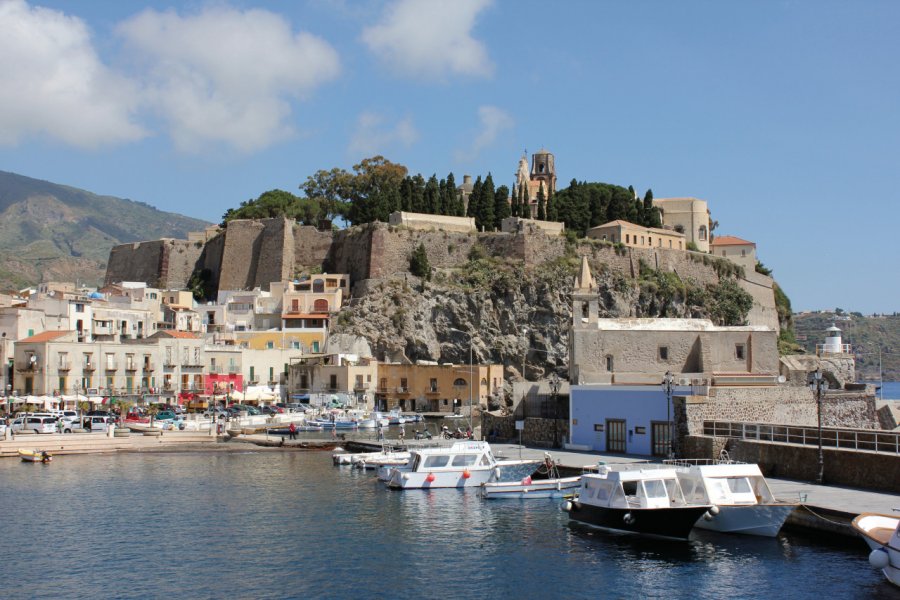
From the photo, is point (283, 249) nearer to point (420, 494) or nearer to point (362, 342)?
point (362, 342)

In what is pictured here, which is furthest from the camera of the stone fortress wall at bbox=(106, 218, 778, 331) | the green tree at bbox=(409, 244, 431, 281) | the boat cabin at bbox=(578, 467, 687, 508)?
the stone fortress wall at bbox=(106, 218, 778, 331)

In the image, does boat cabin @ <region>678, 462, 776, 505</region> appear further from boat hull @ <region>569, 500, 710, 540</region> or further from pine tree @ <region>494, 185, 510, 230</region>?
pine tree @ <region>494, 185, 510, 230</region>

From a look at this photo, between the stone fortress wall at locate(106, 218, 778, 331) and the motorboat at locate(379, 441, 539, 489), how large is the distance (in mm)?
47173

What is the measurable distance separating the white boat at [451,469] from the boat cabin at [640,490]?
8.53 metres

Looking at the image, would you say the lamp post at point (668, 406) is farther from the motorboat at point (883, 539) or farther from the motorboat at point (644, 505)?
the motorboat at point (883, 539)

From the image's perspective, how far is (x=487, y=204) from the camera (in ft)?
293

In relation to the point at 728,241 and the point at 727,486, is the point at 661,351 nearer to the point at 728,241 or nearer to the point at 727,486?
the point at 727,486

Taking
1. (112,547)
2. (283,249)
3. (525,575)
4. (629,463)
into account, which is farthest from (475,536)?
(283,249)

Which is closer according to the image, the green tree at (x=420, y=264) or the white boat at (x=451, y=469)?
the white boat at (x=451, y=469)

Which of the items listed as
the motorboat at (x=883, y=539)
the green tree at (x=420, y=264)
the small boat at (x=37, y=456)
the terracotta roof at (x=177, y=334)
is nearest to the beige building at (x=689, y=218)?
the green tree at (x=420, y=264)

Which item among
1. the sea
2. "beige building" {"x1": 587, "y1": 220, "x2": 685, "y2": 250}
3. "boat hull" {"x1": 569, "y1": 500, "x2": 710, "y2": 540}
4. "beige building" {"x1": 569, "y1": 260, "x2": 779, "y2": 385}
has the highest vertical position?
"beige building" {"x1": 587, "y1": 220, "x2": 685, "y2": 250}

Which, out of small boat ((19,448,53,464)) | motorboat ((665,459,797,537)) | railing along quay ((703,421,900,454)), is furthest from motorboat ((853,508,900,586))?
small boat ((19,448,53,464))

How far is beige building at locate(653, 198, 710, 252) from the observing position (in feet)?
329

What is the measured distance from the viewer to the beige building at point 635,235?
9019 cm
